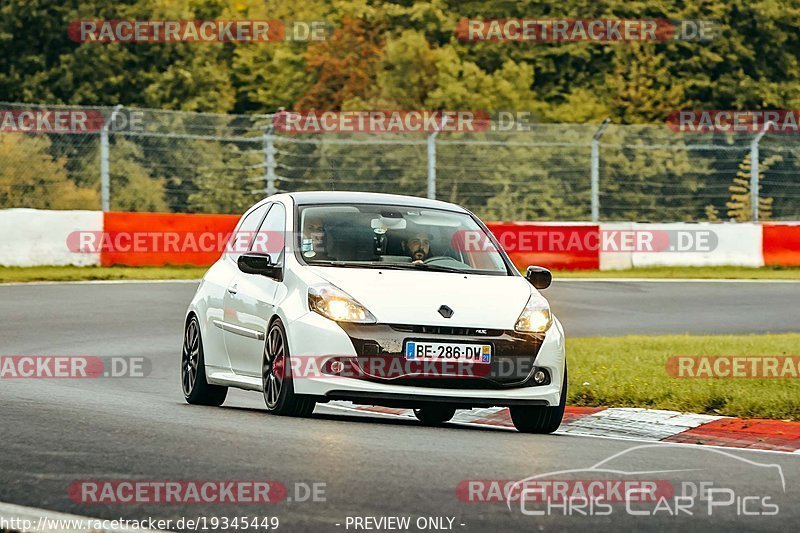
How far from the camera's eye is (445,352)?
9.66m

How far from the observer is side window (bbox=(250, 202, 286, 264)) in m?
10.8

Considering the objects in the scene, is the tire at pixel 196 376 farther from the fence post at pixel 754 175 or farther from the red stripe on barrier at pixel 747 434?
the fence post at pixel 754 175

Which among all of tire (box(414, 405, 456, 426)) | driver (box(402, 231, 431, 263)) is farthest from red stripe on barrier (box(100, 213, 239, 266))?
driver (box(402, 231, 431, 263))

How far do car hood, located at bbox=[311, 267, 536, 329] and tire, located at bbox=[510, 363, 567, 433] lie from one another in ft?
2.02

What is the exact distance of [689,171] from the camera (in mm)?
32562

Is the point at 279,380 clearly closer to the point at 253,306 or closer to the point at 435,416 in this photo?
the point at 253,306

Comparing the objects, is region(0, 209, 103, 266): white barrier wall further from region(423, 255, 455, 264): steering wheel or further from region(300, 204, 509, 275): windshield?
region(423, 255, 455, 264): steering wheel

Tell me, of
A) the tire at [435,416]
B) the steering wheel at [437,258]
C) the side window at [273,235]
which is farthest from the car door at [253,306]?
the tire at [435,416]

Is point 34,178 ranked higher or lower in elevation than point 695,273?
higher

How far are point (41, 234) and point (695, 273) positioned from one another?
1204 centimetres

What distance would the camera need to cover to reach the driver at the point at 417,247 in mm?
10680

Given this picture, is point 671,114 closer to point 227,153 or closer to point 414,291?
point 227,153

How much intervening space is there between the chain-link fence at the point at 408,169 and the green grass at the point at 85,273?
189cm

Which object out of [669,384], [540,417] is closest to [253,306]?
[540,417]
